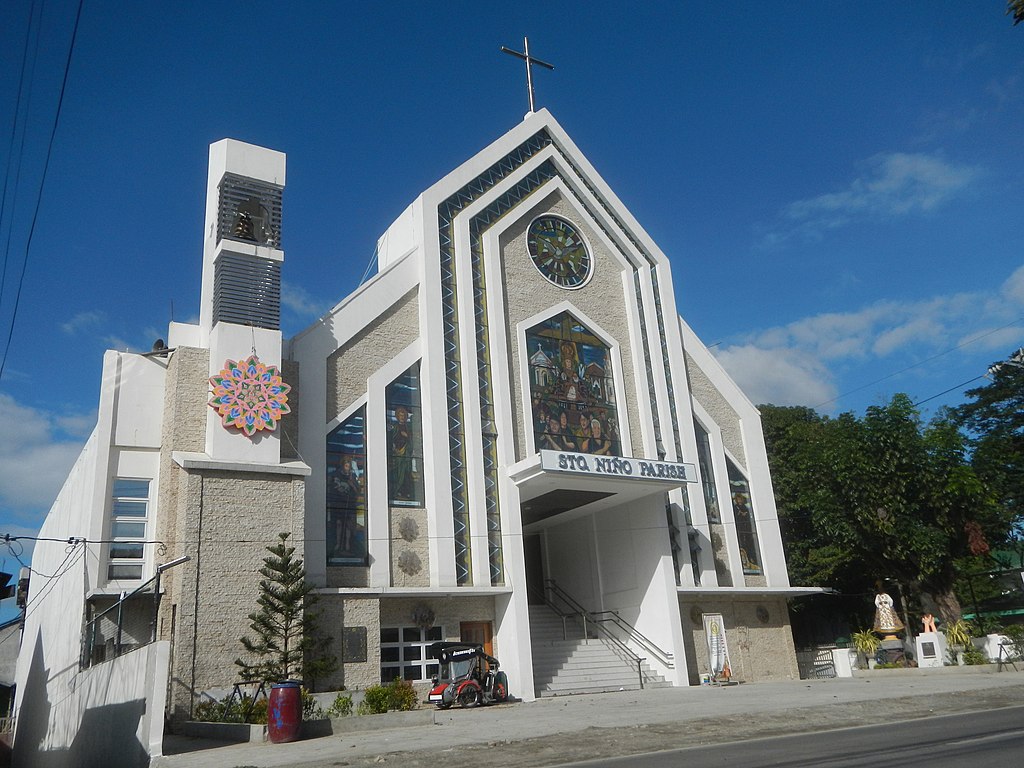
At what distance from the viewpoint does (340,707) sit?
54.3ft

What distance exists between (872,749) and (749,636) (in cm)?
1747

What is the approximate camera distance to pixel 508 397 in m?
24.1

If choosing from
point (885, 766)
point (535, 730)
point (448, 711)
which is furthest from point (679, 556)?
point (885, 766)

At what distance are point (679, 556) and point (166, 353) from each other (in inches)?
604

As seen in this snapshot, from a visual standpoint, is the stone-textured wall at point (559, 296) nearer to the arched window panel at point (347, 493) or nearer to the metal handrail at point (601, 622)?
the arched window panel at point (347, 493)

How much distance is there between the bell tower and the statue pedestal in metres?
19.3

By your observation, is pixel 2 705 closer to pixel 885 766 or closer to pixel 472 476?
pixel 472 476

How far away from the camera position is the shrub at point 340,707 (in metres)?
16.4

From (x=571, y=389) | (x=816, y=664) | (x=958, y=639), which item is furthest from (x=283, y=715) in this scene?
(x=816, y=664)

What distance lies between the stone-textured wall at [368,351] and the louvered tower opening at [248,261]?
2.16 meters

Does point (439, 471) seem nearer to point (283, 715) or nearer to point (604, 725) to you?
point (283, 715)

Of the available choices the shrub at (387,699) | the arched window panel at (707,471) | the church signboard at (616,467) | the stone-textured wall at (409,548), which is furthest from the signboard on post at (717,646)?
the shrub at (387,699)

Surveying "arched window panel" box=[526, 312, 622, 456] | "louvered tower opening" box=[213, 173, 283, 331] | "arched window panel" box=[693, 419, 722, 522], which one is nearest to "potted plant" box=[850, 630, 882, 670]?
"arched window panel" box=[693, 419, 722, 522]

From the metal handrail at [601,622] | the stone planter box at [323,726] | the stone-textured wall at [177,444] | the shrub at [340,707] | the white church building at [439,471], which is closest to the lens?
the stone planter box at [323,726]
